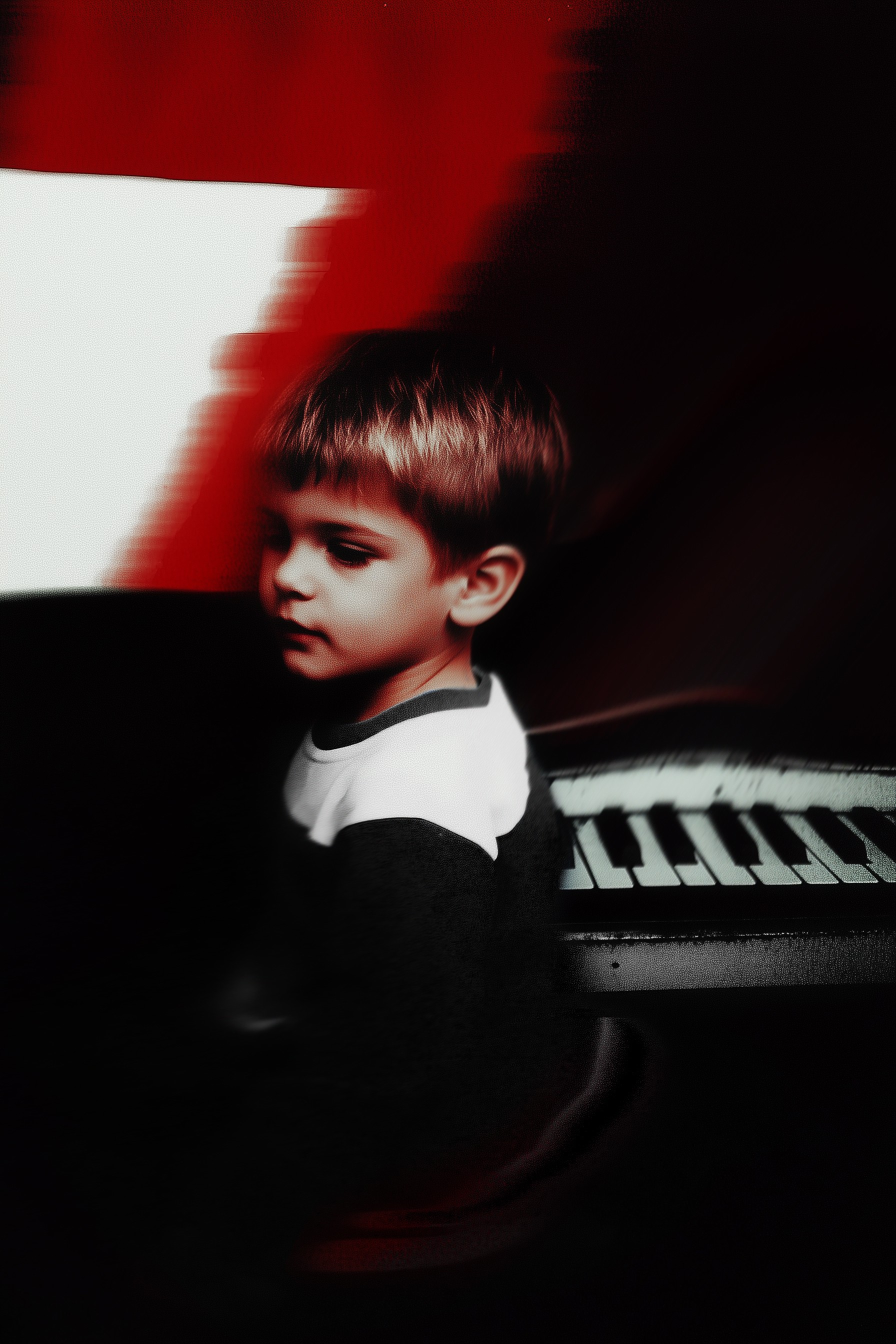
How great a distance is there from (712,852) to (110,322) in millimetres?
761

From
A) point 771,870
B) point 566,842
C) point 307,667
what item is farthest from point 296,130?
point 771,870

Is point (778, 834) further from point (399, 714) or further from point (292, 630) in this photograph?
point (292, 630)

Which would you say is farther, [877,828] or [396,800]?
[877,828]

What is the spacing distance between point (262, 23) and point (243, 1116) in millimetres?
1012

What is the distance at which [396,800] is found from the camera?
60 cm

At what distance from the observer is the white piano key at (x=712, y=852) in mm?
661

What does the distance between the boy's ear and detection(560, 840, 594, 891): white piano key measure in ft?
0.81

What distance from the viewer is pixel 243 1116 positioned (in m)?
0.65

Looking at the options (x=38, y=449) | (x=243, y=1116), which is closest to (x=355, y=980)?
(x=243, y=1116)

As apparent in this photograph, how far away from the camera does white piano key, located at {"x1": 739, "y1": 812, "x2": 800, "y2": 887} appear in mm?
663

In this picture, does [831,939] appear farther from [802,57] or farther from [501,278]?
[802,57]

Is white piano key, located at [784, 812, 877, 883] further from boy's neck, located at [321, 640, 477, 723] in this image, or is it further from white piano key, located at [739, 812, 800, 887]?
boy's neck, located at [321, 640, 477, 723]

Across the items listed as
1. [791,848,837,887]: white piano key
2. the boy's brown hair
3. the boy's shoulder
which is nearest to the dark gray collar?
the boy's shoulder

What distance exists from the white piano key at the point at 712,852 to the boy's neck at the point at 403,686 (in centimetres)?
26
